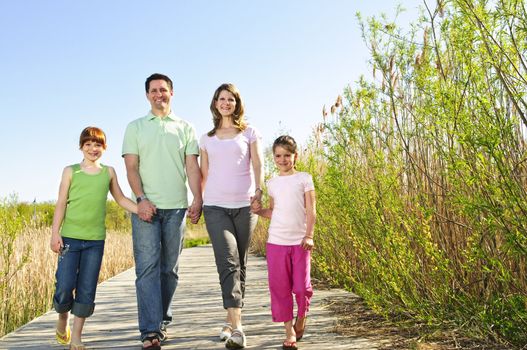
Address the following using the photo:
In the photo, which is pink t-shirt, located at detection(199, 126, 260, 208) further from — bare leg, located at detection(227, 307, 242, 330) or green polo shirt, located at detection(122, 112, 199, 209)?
bare leg, located at detection(227, 307, 242, 330)

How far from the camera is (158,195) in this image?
146 inches

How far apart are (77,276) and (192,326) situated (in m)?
1.15

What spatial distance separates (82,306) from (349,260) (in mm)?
3195

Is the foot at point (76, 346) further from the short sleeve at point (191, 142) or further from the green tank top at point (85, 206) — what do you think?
the short sleeve at point (191, 142)

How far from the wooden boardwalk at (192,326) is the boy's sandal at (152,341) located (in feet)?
0.53

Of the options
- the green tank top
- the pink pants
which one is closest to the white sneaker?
the pink pants

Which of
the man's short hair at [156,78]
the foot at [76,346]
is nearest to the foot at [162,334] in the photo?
the foot at [76,346]

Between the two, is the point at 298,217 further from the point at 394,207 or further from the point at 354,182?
the point at 354,182

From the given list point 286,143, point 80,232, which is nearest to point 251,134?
point 286,143

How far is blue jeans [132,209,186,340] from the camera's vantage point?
11.9 feet

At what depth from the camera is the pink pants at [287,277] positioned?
358cm

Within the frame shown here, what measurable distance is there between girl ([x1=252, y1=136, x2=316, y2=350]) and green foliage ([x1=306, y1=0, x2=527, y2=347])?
1.87 ft

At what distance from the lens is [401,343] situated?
11.6 ft

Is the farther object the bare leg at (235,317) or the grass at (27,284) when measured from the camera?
the grass at (27,284)
